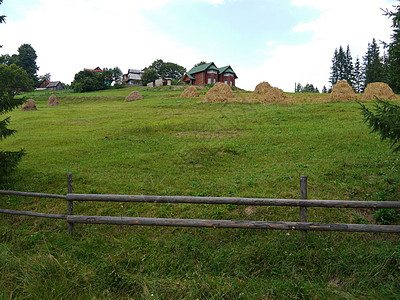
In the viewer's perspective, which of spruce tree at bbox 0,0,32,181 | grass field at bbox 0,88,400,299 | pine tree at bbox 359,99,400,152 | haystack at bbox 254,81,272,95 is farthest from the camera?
haystack at bbox 254,81,272,95

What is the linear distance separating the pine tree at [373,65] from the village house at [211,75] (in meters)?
32.9

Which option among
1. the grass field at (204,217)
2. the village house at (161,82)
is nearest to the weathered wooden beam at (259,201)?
the grass field at (204,217)

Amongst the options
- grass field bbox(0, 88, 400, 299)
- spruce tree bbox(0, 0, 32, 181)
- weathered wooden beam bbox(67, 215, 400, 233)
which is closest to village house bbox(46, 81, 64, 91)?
grass field bbox(0, 88, 400, 299)

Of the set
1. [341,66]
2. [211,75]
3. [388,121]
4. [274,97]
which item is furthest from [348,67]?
[388,121]

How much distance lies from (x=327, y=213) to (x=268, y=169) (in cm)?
356

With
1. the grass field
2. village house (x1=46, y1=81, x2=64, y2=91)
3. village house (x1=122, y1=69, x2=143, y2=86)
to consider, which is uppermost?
village house (x1=122, y1=69, x2=143, y2=86)

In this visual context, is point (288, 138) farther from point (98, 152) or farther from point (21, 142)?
point (21, 142)

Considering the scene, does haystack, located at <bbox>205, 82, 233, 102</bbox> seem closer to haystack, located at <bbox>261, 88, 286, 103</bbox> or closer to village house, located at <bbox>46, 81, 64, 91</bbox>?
haystack, located at <bbox>261, 88, 286, 103</bbox>

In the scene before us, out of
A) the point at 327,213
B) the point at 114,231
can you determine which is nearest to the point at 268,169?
the point at 327,213

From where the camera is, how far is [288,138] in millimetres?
14969

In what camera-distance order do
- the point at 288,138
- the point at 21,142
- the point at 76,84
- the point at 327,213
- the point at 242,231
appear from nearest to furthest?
the point at 242,231, the point at 327,213, the point at 288,138, the point at 21,142, the point at 76,84

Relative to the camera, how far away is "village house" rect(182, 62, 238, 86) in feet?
216

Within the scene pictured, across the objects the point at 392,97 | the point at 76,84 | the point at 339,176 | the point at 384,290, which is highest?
the point at 76,84

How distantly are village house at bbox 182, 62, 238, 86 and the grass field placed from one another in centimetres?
5163
